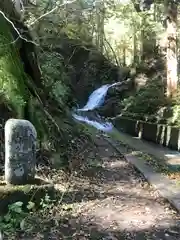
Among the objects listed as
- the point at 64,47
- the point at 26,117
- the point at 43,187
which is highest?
the point at 64,47

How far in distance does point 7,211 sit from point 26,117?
3.14 metres

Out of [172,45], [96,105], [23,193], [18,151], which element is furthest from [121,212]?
[96,105]

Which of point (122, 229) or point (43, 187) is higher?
point (43, 187)

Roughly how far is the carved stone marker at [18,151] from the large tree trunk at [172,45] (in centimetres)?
1149

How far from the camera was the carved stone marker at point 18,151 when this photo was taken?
18.9 feet

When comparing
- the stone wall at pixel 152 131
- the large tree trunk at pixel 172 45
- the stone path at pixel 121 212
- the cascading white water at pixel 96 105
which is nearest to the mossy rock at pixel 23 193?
the stone path at pixel 121 212

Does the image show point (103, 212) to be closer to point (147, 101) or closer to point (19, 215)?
Answer: point (19, 215)

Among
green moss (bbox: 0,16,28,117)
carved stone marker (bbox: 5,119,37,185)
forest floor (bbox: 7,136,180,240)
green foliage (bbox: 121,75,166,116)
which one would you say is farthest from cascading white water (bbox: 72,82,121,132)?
carved stone marker (bbox: 5,119,37,185)

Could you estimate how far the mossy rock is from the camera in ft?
17.5

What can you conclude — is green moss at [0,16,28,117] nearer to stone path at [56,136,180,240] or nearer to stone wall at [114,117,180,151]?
stone path at [56,136,180,240]

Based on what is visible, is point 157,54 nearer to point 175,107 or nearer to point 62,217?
point 175,107

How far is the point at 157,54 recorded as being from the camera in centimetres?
2498

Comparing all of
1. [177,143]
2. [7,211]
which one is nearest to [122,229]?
[7,211]

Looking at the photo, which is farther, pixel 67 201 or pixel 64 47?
pixel 64 47
